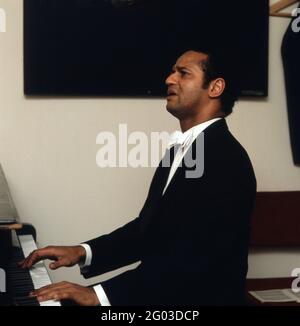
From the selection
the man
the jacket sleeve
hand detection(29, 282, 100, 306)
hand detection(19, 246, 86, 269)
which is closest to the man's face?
the man

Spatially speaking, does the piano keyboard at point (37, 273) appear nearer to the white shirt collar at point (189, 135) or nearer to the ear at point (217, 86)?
the white shirt collar at point (189, 135)

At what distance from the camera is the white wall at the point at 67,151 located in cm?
201

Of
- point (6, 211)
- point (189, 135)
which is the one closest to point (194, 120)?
point (189, 135)

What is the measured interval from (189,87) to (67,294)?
2.27ft

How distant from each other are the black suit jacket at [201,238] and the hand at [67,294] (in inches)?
2.8

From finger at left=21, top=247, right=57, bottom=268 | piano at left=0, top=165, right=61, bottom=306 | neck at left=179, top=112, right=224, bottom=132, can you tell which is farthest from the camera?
neck at left=179, top=112, right=224, bottom=132

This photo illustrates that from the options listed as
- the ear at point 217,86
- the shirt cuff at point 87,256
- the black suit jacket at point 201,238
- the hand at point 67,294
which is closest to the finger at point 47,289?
the hand at point 67,294

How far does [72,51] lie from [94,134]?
345mm

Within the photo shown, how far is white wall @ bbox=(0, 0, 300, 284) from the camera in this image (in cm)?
201

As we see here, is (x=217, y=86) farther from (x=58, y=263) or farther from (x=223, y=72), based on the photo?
(x=58, y=263)

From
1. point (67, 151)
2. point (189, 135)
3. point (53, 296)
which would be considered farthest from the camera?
point (67, 151)

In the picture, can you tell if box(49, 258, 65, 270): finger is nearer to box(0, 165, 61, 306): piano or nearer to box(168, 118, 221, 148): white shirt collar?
box(0, 165, 61, 306): piano

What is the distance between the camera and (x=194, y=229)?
1.22m
